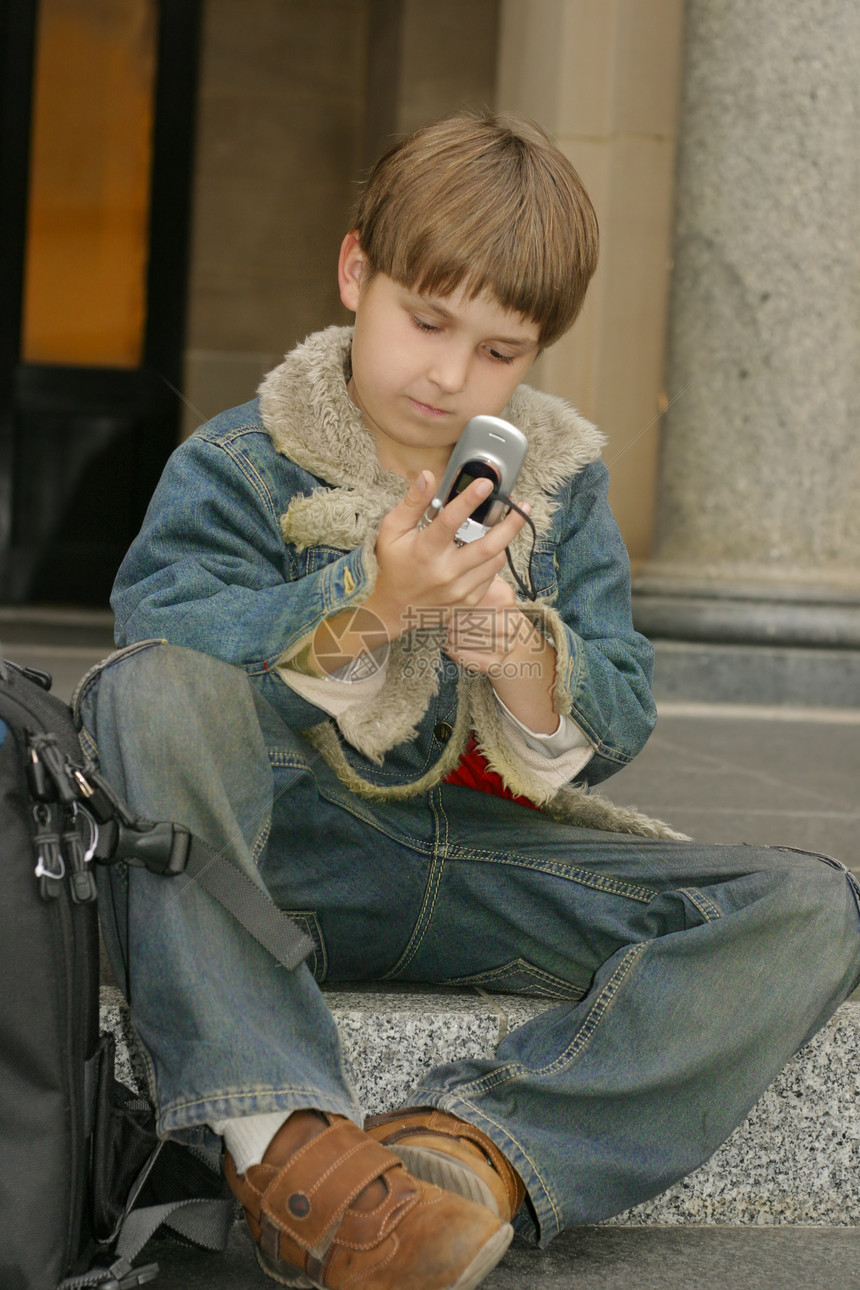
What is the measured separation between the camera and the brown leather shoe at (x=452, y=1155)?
1.43 meters

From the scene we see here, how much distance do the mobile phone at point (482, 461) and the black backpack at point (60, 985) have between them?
17.0 inches

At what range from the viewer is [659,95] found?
5.19m

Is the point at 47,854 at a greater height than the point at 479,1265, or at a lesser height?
greater

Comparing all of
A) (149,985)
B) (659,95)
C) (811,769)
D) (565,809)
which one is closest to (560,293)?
(565,809)

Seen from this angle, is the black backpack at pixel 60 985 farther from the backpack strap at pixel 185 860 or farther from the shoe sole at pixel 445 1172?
the shoe sole at pixel 445 1172

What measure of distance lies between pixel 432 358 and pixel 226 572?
34 cm

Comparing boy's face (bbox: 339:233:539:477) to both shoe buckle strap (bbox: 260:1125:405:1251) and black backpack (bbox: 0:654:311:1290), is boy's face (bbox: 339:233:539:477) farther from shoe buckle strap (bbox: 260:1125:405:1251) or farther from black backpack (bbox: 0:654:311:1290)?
shoe buckle strap (bbox: 260:1125:405:1251)

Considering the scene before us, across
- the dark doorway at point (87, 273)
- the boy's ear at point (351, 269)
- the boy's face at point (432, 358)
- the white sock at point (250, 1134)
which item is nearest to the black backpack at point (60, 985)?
the white sock at point (250, 1134)

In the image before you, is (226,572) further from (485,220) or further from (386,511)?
(485,220)

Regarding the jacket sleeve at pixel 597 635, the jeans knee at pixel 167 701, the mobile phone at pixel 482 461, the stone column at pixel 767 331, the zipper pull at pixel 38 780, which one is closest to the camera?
the zipper pull at pixel 38 780

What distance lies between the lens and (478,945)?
1.77 metres

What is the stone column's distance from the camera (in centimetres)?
448

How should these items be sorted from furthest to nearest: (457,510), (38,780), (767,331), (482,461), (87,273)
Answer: (87,273) → (767,331) → (482,461) → (457,510) → (38,780)

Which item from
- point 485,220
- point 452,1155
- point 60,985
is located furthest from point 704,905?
point 485,220
